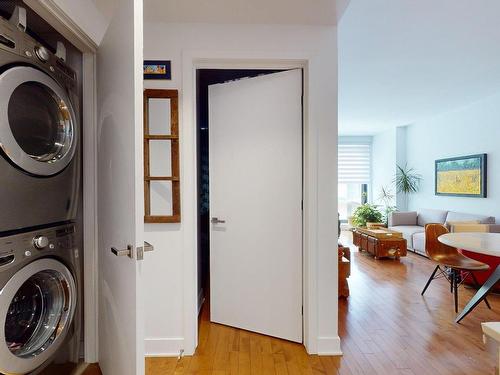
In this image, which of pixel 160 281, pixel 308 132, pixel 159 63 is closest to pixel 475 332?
pixel 308 132

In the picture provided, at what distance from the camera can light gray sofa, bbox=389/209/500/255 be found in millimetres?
4233

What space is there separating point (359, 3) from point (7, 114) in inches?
92.0

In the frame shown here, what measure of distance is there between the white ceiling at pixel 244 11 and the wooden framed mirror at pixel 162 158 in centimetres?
52

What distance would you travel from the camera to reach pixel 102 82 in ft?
5.44

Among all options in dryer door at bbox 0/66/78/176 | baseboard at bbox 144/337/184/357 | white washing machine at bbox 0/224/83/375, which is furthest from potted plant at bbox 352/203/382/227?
dryer door at bbox 0/66/78/176

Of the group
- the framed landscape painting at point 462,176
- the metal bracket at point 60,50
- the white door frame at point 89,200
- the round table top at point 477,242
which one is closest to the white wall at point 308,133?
the white door frame at point 89,200

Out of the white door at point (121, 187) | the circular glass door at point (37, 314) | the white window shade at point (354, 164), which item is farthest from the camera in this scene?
the white window shade at point (354, 164)

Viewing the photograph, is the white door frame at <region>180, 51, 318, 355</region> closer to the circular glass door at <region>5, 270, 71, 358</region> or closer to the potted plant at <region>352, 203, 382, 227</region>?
the circular glass door at <region>5, 270, 71, 358</region>

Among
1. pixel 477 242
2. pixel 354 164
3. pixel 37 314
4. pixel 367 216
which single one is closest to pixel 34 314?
pixel 37 314

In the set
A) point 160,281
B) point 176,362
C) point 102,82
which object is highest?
point 102,82

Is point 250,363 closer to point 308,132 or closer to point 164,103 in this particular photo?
point 308,132

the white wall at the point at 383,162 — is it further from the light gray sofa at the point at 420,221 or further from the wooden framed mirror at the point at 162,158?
the wooden framed mirror at the point at 162,158

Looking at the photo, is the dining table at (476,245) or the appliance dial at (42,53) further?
the dining table at (476,245)

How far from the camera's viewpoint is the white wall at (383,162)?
21.9 ft
